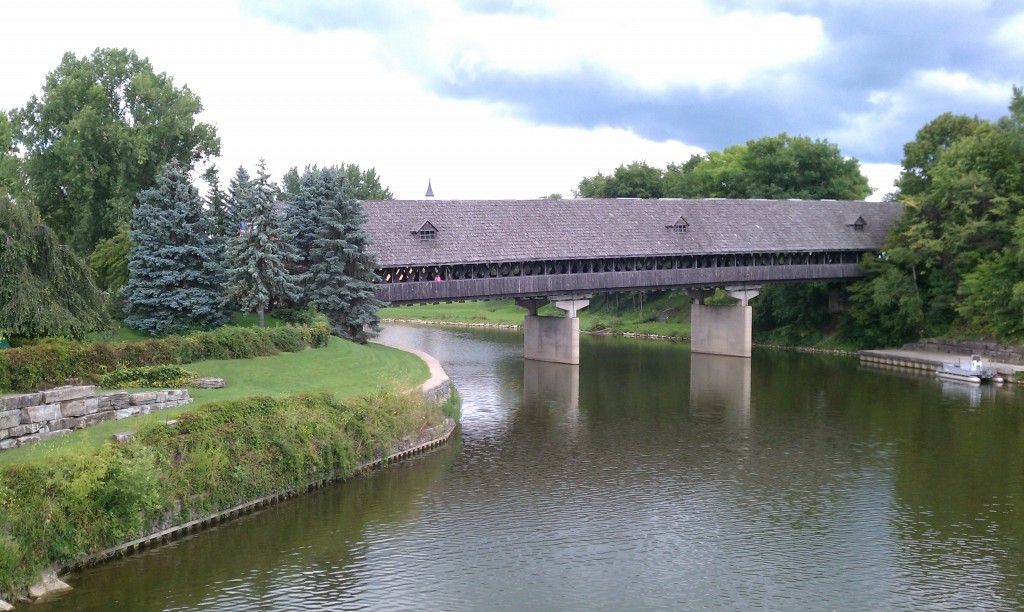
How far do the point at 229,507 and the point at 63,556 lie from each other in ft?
15.0

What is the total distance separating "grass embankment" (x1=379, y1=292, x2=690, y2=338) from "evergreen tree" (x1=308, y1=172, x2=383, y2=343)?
31240mm

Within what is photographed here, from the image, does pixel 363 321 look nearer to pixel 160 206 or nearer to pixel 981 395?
pixel 160 206

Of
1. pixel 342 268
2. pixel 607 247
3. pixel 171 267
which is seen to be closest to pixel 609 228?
pixel 607 247

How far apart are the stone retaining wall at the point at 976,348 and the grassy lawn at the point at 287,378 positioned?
1175 inches

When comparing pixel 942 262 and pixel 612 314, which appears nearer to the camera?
→ pixel 942 262

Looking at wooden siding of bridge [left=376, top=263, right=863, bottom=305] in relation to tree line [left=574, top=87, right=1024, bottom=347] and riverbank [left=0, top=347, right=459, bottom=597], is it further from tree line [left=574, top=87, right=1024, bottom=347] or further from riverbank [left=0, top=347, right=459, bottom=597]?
riverbank [left=0, top=347, right=459, bottom=597]

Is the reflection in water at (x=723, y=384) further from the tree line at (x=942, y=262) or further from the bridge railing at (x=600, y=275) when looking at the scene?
the tree line at (x=942, y=262)

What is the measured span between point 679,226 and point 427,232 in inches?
592

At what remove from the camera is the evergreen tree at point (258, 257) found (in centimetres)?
3541

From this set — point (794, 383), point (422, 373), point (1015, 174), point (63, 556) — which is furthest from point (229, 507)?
point (1015, 174)

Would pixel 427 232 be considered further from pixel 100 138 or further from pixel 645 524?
pixel 645 524

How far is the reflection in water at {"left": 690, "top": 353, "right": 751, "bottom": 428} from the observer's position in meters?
36.9

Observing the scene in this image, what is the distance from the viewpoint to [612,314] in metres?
76.3

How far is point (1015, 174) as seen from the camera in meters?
50.7
